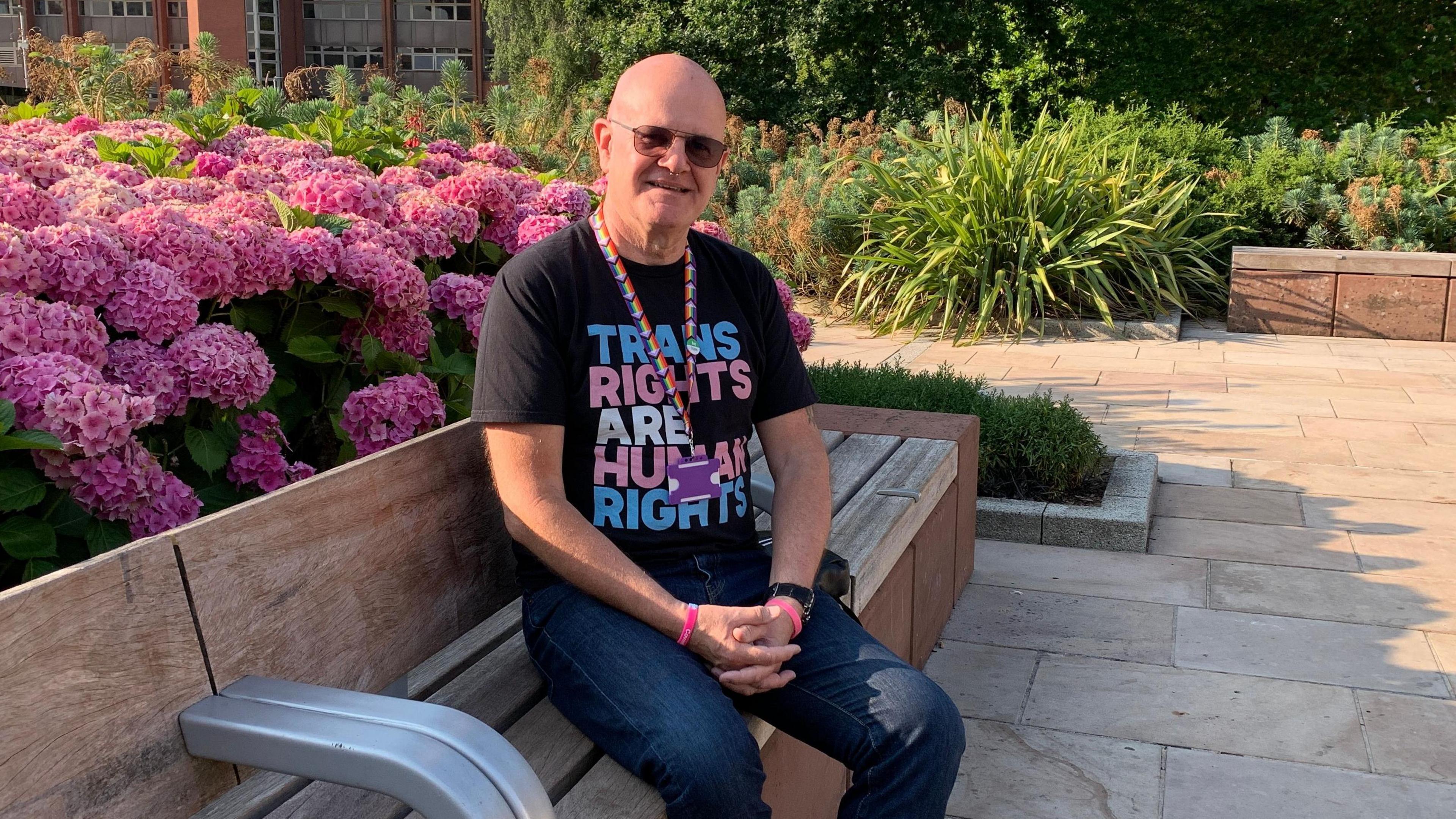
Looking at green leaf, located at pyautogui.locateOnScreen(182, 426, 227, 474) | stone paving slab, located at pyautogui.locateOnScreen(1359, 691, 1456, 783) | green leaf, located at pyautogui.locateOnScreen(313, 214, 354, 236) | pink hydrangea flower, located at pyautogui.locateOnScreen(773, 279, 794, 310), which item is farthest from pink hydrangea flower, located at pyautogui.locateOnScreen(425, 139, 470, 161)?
stone paving slab, located at pyautogui.locateOnScreen(1359, 691, 1456, 783)

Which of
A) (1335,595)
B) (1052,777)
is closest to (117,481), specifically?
(1052,777)

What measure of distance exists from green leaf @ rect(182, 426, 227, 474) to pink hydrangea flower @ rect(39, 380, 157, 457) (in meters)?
0.38

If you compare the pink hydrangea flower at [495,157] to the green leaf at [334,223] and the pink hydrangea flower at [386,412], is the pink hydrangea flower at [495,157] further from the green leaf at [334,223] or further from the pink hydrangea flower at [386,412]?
the pink hydrangea flower at [386,412]

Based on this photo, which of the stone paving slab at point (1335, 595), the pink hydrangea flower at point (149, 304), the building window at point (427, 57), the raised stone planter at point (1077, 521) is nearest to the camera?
the pink hydrangea flower at point (149, 304)

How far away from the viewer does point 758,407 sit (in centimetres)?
257

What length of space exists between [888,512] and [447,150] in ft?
7.50

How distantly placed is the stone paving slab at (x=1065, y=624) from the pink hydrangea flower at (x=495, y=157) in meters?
2.19

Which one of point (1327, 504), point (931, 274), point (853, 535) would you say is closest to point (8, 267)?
point (853, 535)

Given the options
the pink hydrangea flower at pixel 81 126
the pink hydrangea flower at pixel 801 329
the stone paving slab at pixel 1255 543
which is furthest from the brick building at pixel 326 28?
the stone paving slab at pixel 1255 543

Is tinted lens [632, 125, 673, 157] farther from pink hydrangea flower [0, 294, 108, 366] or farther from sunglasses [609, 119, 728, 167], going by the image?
pink hydrangea flower [0, 294, 108, 366]

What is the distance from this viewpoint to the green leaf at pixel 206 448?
7.62ft

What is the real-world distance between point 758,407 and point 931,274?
6.66 m

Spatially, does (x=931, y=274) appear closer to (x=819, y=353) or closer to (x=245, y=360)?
(x=819, y=353)

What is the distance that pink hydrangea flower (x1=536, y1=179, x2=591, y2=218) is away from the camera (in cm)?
385
